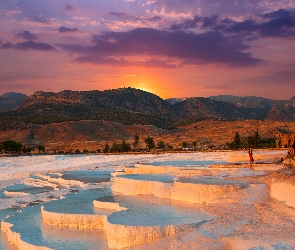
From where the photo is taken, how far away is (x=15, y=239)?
10781 mm

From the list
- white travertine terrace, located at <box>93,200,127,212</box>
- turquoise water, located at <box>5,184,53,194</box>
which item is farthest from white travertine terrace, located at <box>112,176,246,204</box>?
turquoise water, located at <box>5,184,53,194</box>

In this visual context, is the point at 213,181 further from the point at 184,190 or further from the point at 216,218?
the point at 216,218

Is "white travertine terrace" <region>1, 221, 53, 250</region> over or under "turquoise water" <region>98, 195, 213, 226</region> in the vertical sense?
under

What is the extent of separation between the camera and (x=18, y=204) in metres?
15.7

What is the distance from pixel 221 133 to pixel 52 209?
55155 mm

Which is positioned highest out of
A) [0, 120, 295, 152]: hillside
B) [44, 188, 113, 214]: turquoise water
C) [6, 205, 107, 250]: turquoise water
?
[0, 120, 295, 152]: hillside

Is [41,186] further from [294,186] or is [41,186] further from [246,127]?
[246,127]

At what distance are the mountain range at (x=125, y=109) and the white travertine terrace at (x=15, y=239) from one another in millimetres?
77397

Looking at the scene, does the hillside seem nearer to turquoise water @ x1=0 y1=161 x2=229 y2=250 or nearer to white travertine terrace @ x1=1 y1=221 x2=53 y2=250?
turquoise water @ x1=0 y1=161 x2=229 y2=250

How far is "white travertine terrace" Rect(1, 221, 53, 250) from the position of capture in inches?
385

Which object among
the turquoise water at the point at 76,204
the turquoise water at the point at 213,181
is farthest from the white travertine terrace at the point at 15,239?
the turquoise water at the point at 213,181

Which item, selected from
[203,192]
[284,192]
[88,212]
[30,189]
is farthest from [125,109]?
[284,192]

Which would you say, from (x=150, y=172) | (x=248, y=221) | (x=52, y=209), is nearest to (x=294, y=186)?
(x=248, y=221)

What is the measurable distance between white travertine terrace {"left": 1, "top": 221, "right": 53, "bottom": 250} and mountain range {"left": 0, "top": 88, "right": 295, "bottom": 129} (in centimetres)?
7740
